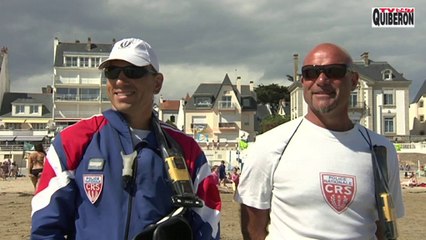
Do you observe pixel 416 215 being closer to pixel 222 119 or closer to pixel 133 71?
pixel 133 71

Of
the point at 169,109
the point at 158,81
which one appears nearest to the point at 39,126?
the point at 169,109

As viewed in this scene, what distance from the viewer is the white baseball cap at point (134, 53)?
2820 millimetres

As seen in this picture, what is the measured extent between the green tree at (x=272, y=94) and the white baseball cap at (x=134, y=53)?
9099 centimetres

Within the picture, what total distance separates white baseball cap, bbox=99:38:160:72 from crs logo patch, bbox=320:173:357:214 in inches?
47.3

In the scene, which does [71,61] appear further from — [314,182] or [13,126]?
[314,182]

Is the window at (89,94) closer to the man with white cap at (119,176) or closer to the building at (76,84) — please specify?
the building at (76,84)

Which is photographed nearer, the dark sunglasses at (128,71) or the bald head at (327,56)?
the dark sunglasses at (128,71)

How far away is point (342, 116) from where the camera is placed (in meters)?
3.29

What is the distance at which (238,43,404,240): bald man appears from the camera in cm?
310

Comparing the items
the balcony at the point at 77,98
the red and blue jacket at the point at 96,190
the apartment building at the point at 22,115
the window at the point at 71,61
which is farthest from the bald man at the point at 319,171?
the window at the point at 71,61

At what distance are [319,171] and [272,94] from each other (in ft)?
299

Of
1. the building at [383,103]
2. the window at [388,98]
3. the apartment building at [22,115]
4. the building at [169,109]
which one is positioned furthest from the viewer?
the building at [169,109]

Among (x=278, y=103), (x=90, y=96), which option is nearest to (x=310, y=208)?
(x=90, y=96)

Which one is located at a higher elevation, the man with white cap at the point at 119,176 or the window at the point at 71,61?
the window at the point at 71,61
